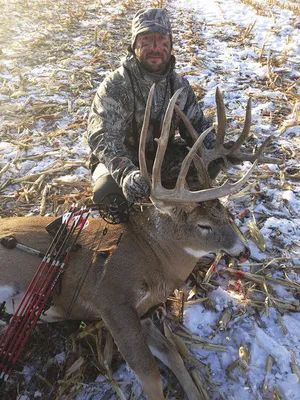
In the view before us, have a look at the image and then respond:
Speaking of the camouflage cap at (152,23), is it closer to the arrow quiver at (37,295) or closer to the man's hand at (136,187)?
the man's hand at (136,187)

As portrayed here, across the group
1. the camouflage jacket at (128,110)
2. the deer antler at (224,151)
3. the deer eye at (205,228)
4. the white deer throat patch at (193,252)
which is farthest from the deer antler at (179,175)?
the camouflage jacket at (128,110)

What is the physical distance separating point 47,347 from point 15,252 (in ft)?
2.85

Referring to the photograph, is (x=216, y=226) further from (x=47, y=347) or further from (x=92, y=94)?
(x=92, y=94)

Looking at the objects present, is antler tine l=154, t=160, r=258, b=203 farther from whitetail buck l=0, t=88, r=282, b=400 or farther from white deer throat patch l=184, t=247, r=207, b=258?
white deer throat patch l=184, t=247, r=207, b=258

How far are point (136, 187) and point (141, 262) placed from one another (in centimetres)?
66

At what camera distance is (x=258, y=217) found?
434 centimetres

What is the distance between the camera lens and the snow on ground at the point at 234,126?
2941 mm

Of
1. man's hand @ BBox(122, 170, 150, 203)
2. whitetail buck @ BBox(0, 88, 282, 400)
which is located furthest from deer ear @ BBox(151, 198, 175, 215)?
man's hand @ BBox(122, 170, 150, 203)

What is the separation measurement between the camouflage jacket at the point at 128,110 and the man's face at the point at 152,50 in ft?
0.28

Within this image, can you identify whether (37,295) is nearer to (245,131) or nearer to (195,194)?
(195,194)

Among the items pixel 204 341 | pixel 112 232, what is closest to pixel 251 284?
pixel 204 341

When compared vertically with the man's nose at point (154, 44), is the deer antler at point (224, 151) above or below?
below

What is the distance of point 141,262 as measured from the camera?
3029mm

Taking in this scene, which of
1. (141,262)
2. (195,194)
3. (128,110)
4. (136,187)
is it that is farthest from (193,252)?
(128,110)
